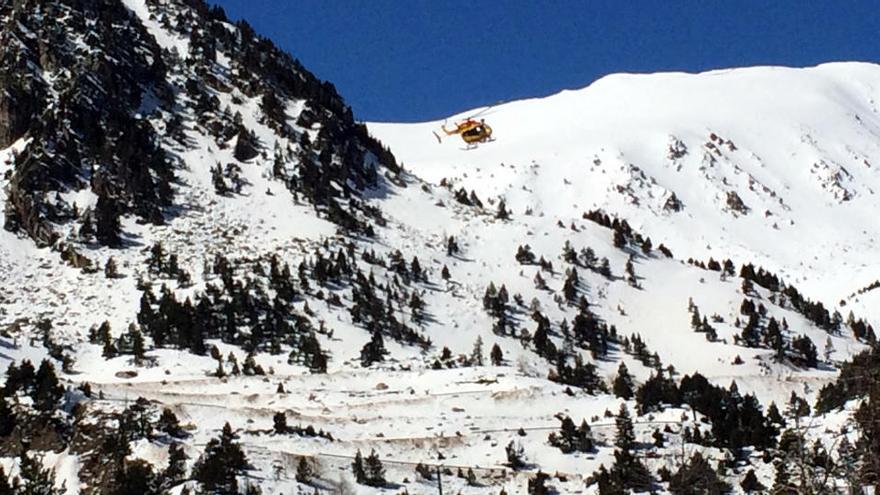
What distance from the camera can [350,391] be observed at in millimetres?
52219

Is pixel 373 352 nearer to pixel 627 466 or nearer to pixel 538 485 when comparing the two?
pixel 538 485

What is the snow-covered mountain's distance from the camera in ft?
128

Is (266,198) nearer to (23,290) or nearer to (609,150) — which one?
(23,290)

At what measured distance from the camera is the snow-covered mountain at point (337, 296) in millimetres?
38906

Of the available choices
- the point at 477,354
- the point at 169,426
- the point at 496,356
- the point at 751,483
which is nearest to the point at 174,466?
the point at 169,426

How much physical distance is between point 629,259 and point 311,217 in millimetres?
26048

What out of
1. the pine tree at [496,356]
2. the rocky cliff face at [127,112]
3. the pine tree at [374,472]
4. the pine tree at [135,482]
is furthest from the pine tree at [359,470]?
the rocky cliff face at [127,112]

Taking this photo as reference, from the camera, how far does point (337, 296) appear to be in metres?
67.7

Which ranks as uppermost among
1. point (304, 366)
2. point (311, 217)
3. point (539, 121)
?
point (539, 121)

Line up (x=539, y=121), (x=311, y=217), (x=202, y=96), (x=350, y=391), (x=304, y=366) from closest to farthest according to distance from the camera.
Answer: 1. (x=350, y=391)
2. (x=304, y=366)
3. (x=311, y=217)
4. (x=202, y=96)
5. (x=539, y=121)

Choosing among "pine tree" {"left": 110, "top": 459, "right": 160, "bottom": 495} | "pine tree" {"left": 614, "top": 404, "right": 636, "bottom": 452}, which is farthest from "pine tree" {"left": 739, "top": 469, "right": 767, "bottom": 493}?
"pine tree" {"left": 110, "top": 459, "right": 160, "bottom": 495}


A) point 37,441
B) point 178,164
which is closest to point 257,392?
point 37,441

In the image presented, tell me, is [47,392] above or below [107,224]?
below

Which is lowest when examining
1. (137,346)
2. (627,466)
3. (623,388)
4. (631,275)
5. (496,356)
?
(627,466)
